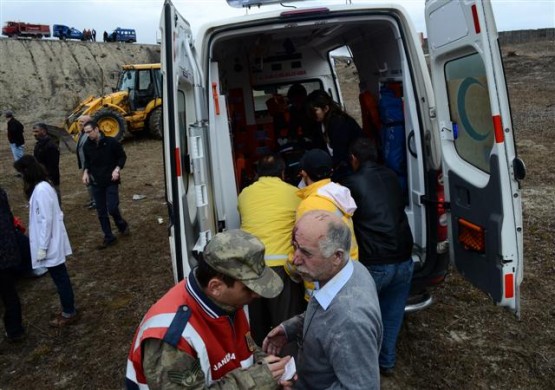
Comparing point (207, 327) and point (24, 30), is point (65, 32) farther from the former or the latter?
point (207, 327)

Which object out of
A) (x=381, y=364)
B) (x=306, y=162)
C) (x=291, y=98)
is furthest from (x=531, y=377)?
(x=291, y=98)

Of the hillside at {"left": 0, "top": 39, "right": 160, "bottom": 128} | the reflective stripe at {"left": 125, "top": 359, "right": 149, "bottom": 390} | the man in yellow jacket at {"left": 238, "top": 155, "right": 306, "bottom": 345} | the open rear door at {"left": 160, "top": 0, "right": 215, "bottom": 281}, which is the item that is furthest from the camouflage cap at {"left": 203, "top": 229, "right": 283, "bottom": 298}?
the hillside at {"left": 0, "top": 39, "right": 160, "bottom": 128}

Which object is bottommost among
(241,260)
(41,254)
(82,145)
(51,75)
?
(41,254)

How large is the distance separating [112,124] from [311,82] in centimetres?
956

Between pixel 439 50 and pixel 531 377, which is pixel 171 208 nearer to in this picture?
pixel 439 50

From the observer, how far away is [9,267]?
3.92m

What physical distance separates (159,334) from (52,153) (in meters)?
6.50

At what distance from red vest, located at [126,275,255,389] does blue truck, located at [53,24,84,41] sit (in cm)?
3723

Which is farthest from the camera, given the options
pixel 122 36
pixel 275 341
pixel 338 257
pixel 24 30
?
pixel 122 36

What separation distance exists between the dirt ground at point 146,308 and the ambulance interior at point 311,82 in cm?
84

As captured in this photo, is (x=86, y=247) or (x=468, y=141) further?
(x=86, y=247)

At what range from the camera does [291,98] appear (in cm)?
596

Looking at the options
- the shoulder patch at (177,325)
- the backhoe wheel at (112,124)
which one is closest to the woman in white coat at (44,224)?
the shoulder patch at (177,325)

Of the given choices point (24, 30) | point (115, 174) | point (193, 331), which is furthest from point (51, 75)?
point (193, 331)
